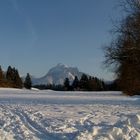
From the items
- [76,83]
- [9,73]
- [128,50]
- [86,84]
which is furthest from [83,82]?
[128,50]

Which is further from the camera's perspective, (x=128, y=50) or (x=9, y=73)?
(x=9, y=73)

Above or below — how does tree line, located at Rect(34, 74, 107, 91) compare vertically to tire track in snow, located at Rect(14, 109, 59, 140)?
above

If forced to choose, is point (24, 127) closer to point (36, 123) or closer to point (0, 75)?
point (36, 123)

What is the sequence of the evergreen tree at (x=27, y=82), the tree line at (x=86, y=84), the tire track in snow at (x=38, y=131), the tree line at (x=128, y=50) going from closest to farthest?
the tire track in snow at (x=38, y=131) < the tree line at (x=128, y=50) < the tree line at (x=86, y=84) < the evergreen tree at (x=27, y=82)

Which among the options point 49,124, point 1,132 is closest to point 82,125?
point 49,124

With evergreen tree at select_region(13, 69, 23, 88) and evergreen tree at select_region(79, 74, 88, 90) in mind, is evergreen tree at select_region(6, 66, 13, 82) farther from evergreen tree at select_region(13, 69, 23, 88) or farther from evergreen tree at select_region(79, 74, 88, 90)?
evergreen tree at select_region(79, 74, 88, 90)

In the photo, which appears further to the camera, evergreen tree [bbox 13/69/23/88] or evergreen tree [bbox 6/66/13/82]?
evergreen tree [bbox 6/66/13/82]

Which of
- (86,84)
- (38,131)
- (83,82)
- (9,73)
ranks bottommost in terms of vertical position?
(38,131)

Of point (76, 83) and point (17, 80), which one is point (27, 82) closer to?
point (17, 80)

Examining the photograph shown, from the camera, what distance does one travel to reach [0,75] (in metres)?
102

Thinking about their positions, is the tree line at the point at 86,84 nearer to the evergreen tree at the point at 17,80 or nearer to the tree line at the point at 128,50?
the evergreen tree at the point at 17,80

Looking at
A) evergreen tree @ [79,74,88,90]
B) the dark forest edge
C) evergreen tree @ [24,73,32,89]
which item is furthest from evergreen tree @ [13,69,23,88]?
evergreen tree @ [79,74,88,90]

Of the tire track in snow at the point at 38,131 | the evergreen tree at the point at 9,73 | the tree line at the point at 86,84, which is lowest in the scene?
the tire track in snow at the point at 38,131

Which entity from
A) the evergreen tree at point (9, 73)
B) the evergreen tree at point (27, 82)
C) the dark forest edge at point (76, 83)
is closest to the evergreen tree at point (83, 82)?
the dark forest edge at point (76, 83)
